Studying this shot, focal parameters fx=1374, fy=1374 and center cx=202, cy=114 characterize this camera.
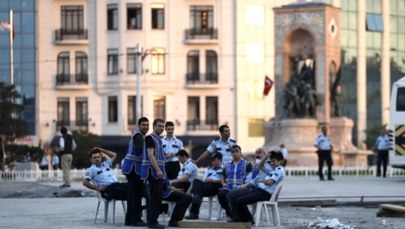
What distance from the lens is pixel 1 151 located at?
195 ft

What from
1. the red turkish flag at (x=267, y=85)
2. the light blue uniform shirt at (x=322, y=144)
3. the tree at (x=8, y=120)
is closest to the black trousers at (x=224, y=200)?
the light blue uniform shirt at (x=322, y=144)

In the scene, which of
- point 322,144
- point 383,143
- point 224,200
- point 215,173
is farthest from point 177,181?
point 383,143

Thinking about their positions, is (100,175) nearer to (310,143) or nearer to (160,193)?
(160,193)

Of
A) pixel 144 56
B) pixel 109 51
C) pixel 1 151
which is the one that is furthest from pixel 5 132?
pixel 109 51

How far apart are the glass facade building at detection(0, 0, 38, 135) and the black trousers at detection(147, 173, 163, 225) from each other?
206 ft

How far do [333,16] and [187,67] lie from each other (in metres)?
30.7

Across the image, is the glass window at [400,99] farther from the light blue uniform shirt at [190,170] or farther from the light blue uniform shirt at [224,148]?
the light blue uniform shirt at [190,170]

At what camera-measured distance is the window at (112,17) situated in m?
84.7

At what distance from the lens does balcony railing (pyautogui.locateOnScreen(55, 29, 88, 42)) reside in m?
85.1

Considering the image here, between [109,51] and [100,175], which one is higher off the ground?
[109,51]

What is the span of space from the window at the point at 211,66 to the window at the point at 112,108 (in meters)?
5.83

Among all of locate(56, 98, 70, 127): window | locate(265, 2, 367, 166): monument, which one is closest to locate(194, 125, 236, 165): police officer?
locate(265, 2, 367, 166): monument

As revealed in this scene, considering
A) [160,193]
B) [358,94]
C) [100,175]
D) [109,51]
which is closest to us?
[160,193]

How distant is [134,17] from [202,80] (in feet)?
18.8
